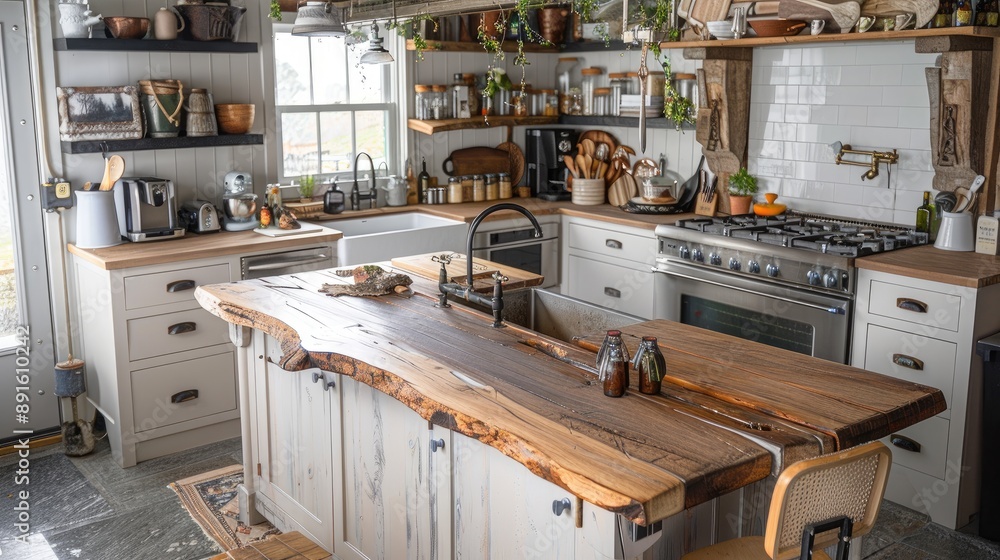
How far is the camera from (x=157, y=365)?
15.3 ft

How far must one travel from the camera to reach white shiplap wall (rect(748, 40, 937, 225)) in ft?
15.8

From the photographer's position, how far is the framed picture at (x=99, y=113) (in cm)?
472

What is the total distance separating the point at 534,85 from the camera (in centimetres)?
677

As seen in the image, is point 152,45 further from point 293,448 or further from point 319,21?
point 293,448

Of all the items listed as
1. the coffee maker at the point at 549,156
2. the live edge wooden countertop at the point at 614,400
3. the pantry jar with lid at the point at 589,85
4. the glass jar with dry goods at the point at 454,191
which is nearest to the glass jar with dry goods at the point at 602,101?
the pantry jar with lid at the point at 589,85

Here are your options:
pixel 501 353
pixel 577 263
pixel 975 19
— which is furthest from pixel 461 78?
pixel 501 353

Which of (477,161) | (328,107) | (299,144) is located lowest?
(477,161)

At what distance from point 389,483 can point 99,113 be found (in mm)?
2876

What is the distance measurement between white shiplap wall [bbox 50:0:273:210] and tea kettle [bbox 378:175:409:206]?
896 mm

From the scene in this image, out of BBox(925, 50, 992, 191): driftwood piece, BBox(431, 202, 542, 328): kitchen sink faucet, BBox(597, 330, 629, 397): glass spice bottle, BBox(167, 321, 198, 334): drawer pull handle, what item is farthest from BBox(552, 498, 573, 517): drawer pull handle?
BBox(925, 50, 992, 191): driftwood piece

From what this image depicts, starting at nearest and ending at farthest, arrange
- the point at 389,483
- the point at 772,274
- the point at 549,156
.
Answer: the point at 389,483
the point at 772,274
the point at 549,156

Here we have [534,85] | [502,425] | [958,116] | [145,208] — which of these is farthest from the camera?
[534,85]

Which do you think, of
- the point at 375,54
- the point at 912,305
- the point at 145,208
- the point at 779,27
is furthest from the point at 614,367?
the point at 145,208

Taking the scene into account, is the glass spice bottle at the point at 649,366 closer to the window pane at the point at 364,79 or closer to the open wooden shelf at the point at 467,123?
the open wooden shelf at the point at 467,123
